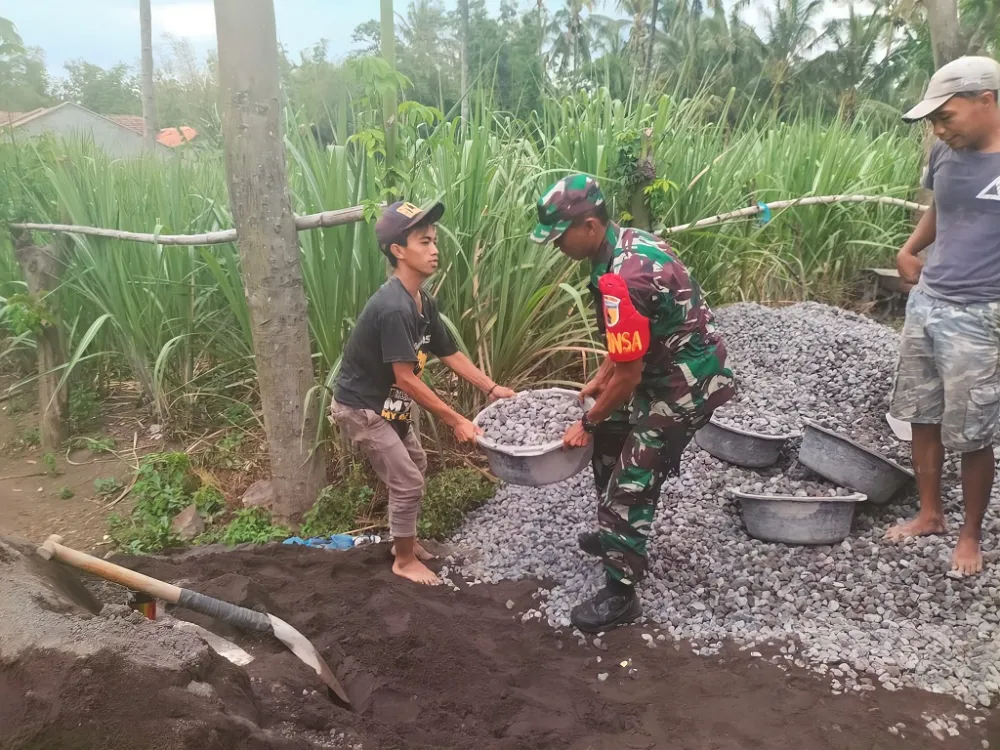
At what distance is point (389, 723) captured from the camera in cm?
178

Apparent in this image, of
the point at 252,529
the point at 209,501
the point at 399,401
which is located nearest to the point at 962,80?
the point at 399,401

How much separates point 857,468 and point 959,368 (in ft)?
1.94

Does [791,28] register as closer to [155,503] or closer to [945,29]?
[945,29]

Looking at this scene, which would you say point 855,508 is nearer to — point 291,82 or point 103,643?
point 103,643

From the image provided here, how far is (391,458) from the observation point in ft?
8.24

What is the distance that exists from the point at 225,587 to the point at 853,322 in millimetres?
3962

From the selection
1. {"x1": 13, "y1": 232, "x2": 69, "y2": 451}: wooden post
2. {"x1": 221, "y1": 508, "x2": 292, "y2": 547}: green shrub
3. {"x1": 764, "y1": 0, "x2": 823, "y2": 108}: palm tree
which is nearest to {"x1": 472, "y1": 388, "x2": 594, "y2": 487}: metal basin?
{"x1": 221, "y1": 508, "x2": 292, "y2": 547}: green shrub

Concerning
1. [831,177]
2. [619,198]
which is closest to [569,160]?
[619,198]

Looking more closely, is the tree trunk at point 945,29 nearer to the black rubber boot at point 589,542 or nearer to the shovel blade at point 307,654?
the black rubber boot at point 589,542

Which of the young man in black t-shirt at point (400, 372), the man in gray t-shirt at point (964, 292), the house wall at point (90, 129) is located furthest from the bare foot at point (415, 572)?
the house wall at point (90, 129)

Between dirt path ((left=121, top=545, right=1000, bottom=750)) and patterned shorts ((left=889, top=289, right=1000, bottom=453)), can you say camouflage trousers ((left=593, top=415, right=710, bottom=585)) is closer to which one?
dirt path ((left=121, top=545, right=1000, bottom=750))

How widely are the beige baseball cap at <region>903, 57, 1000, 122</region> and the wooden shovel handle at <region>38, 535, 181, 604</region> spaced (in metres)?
2.59

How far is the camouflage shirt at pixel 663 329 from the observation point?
1.94 m

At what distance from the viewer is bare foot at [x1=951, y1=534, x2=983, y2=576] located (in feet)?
7.57
